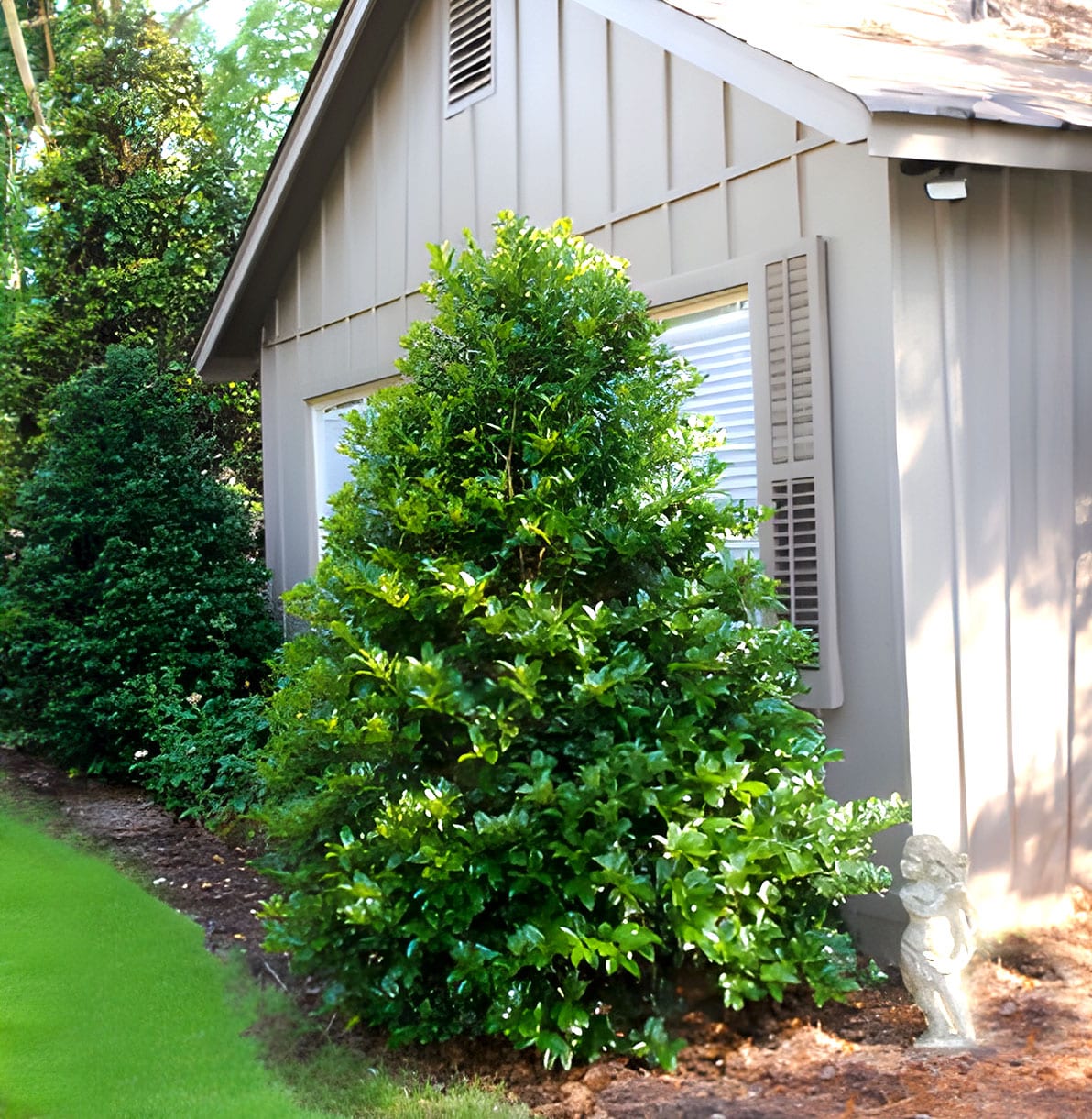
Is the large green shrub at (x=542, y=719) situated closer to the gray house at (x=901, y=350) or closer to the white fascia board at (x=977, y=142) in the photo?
the gray house at (x=901, y=350)

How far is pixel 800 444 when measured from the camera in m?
5.36

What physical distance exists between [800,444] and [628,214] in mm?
1750

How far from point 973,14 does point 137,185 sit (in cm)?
973

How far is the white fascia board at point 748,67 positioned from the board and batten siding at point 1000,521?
0.41 metres

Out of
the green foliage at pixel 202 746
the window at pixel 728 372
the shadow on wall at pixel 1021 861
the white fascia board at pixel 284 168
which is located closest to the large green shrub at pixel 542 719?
the shadow on wall at pixel 1021 861

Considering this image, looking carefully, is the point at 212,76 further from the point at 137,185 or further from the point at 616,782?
the point at 616,782

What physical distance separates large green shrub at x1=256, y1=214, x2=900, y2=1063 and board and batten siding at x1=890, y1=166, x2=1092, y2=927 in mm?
819

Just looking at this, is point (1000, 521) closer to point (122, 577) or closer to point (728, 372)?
point (728, 372)

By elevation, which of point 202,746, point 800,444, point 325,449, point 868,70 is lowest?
point 202,746

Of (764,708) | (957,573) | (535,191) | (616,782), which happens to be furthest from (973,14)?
(616,782)

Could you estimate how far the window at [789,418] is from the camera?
5238mm

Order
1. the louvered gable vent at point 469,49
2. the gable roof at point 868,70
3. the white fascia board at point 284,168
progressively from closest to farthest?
the gable roof at point 868,70, the louvered gable vent at point 469,49, the white fascia board at point 284,168

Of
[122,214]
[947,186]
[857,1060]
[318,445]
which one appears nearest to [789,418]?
[947,186]

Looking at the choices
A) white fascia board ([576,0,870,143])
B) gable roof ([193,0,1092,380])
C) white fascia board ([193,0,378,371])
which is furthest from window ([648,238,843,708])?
white fascia board ([193,0,378,371])
